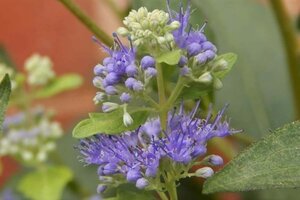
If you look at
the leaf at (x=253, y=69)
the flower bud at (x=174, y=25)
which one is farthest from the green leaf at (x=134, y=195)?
the leaf at (x=253, y=69)

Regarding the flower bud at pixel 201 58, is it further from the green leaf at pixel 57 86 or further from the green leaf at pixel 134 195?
the green leaf at pixel 57 86

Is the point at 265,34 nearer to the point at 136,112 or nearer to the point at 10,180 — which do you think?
the point at 10,180

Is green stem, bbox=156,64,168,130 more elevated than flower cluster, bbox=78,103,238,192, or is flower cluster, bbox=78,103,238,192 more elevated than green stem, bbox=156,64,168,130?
green stem, bbox=156,64,168,130

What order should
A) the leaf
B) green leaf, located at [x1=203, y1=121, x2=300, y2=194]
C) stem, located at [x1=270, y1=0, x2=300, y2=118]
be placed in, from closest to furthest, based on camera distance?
green leaf, located at [x1=203, y1=121, x2=300, y2=194] < stem, located at [x1=270, y1=0, x2=300, y2=118] < the leaf

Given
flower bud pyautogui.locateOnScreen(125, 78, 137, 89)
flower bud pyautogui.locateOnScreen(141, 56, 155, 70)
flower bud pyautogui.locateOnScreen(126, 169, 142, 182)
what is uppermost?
flower bud pyautogui.locateOnScreen(141, 56, 155, 70)

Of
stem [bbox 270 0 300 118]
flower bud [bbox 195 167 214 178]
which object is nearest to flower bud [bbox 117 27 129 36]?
flower bud [bbox 195 167 214 178]

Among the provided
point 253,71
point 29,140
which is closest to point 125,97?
point 29,140

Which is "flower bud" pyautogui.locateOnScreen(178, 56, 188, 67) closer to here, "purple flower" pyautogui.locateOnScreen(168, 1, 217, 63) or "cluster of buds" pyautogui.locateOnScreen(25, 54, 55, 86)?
"purple flower" pyautogui.locateOnScreen(168, 1, 217, 63)
